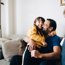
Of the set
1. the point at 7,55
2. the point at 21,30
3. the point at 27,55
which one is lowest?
the point at 7,55

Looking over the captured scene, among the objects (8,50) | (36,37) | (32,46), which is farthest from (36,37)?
(8,50)

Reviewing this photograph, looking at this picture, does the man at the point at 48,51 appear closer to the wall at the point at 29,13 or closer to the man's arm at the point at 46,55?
the man's arm at the point at 46,55

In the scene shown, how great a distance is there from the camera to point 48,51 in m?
1.16

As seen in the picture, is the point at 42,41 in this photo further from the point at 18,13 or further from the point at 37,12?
the point at 18,13

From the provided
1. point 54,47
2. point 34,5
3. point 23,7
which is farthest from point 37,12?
point 54,47

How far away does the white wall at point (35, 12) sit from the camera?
5.45ft

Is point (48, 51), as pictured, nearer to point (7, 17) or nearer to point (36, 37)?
point (36, 37)

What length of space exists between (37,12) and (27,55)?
1029 millimetres

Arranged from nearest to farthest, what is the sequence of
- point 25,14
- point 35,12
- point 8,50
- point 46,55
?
point 46,55 → point 8,50 → point 35,12 → point 25,14

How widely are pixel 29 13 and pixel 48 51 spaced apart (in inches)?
40.6

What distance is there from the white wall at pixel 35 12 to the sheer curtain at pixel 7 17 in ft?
0.39

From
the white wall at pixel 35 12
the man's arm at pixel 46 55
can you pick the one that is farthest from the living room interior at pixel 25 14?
the man's arm at pixel 46 55

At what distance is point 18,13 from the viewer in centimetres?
201

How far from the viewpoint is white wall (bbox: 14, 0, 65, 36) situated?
5.45ft
